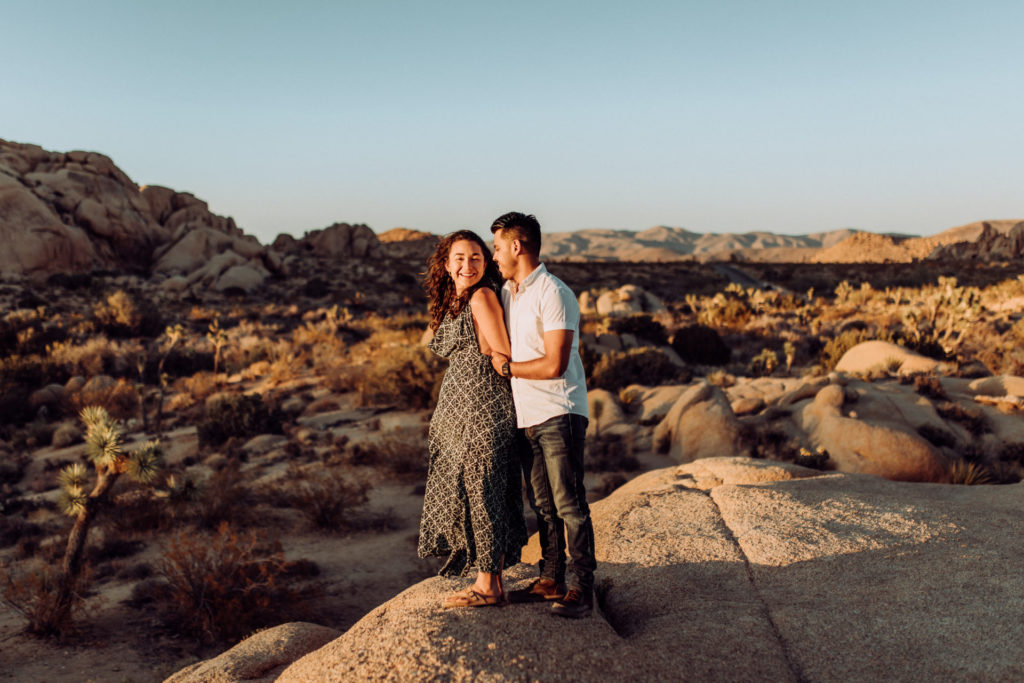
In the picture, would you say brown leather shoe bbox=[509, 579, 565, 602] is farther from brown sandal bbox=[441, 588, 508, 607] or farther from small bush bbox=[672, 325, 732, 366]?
small bush bbox=[672, 325, 732, 366]

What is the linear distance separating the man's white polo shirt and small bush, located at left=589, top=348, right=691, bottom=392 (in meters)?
11.1

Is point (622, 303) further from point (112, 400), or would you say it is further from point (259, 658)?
point (259, 658)

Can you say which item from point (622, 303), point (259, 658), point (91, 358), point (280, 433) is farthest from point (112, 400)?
point (622, 303)

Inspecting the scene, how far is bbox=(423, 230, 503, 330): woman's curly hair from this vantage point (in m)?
3.40

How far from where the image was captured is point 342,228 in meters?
66.9

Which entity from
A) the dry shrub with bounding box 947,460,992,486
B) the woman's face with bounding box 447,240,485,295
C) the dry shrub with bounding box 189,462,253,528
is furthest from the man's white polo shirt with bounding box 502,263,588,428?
the dry shrub with bounding box 947,460,992,486

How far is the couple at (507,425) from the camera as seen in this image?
3252 millimetres

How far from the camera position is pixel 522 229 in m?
3.31

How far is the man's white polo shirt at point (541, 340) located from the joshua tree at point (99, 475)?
4.48 m

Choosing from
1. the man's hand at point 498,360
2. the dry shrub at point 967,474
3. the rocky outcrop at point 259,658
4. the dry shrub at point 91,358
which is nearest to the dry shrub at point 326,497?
the rocky outcrop at point 259,658

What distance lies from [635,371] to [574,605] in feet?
40.7

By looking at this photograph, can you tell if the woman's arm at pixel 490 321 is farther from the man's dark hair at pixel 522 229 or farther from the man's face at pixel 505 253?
the man's dark hair at pixel 522 229

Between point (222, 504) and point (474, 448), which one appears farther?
point (222, 504)

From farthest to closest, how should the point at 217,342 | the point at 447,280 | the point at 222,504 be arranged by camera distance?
the point at 217,342
the point at 222,504
the point at 447,280
